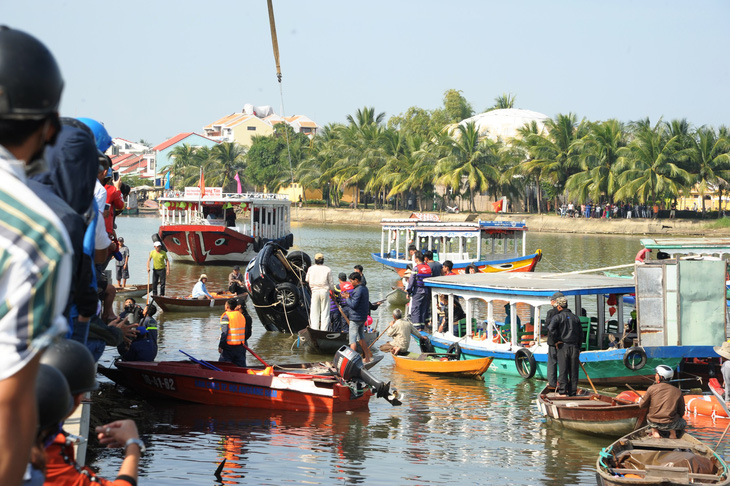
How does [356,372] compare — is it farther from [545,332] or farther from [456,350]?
[545,332]

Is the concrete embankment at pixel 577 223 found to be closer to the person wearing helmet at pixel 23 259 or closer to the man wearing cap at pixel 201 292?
the man wearing cap at pixel 201 292

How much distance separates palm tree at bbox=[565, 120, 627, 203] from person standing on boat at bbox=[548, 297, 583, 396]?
174ft

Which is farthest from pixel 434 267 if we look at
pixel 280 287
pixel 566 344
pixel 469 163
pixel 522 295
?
pixel 469 163

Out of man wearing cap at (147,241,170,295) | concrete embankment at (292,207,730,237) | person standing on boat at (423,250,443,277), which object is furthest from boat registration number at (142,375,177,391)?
concrete embankment at (292,207,730,237)

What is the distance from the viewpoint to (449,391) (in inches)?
606

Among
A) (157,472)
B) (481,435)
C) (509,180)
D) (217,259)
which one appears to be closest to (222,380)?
(157,472)

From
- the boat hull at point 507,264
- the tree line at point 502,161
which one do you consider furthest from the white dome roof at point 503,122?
the boat hull at point 507,264

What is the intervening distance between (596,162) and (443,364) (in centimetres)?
5374

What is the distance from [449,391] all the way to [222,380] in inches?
172

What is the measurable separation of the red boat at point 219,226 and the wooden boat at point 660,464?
28.7 meters

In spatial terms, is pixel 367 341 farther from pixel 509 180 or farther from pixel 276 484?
pixel 509 180

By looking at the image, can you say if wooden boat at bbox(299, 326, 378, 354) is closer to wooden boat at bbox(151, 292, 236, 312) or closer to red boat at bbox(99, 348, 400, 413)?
red boat at bbox(99, 348, 400, 413)

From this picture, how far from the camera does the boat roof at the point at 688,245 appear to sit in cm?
1927

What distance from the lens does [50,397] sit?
2.35 m
